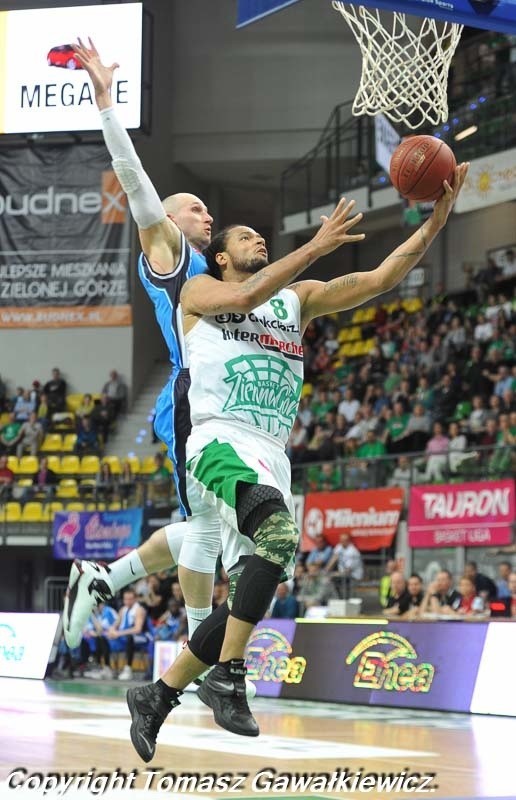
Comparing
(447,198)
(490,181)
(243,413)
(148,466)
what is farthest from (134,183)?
(148,466)

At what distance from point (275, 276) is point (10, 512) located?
19.7 m

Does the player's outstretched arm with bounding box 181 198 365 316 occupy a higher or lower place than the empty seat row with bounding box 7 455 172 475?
higher

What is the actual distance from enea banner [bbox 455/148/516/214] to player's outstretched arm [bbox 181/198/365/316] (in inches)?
661

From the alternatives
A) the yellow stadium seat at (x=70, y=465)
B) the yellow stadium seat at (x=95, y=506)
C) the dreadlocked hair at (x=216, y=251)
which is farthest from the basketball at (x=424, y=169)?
the yellow stadium seat at (x=70, y=465)

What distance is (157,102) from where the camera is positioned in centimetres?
2833

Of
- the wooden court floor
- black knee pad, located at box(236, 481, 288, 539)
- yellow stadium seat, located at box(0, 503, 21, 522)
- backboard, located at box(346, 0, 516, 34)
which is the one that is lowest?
the wooden court floor

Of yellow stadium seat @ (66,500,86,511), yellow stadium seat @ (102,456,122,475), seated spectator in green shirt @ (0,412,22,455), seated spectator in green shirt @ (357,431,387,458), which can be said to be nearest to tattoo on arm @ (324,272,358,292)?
seated spectator in green shirt @ (357,431,387,458)

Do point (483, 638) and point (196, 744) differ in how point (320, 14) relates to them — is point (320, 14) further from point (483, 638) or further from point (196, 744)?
point (196, 744)

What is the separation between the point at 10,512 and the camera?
77.8ft

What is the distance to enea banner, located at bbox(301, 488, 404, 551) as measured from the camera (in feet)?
56.5

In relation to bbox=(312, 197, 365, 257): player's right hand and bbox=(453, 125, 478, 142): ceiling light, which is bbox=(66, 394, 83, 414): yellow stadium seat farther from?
bbox=(312, 197, 365, 257): player's right hand

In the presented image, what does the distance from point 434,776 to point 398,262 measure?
2395 millimetres

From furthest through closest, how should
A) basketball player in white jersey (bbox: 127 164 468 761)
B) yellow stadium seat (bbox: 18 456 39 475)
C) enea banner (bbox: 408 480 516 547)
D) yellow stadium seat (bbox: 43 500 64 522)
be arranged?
yellow stadium seat (bbox: 18 456 39 475) → yellow stadium seat (bbox: 43 500 64 522) → enea banner (bbox: 408 480 516 547) → basketball player in white jersey (bbox: 127 164 468 761)

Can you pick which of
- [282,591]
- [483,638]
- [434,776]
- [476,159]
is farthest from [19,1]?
[434,776]
